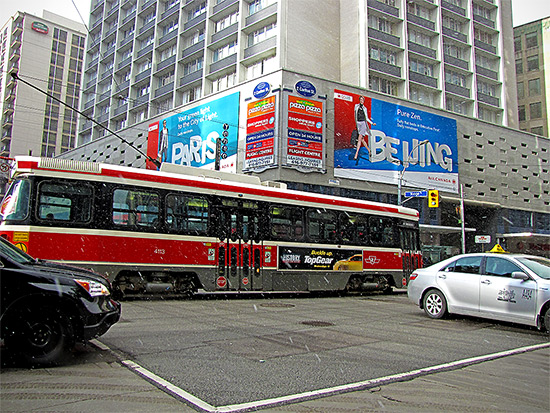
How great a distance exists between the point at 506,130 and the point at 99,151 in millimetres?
46615

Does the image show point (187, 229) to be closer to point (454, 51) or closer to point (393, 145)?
point (393, 145)

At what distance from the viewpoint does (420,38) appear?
4447 cm

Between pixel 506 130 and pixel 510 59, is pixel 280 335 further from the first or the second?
pixel 510 59

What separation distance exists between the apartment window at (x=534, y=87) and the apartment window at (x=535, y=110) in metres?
1.47

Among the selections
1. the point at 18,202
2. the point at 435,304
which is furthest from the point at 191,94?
the point at 435,304

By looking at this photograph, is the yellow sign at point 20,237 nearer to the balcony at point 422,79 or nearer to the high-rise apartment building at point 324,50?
the high-rise apartment building at point 324,50

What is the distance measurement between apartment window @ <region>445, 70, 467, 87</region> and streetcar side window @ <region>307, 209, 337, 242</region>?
3542 cm

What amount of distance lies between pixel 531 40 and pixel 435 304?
67942 mm

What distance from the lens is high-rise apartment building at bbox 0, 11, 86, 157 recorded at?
7625 cm

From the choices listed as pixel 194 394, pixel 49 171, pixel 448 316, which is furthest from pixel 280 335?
pixel 49 171

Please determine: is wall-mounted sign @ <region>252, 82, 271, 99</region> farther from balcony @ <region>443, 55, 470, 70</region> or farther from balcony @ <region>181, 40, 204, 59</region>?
balcony @ <region>443, 55, 470, 70</region>

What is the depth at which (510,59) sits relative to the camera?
51.8 meters

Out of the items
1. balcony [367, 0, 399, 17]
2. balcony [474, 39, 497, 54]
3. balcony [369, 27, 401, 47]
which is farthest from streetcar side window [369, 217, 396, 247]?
balcony [474, 39, 497, 54]

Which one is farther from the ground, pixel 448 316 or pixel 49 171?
pixel 49 171
